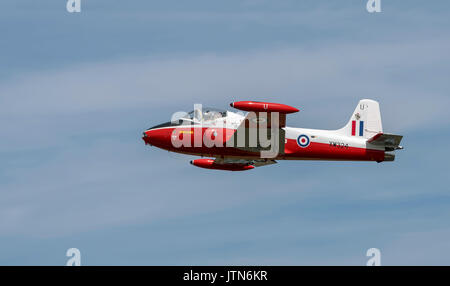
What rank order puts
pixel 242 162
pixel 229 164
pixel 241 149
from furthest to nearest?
pixel 229 164, pixel 242 162, pixel 241 149

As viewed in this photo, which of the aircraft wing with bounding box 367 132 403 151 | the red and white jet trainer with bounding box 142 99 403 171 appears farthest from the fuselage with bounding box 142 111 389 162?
the aircraft wing with bounding box 367 132 403 151

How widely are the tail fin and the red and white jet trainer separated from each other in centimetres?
6

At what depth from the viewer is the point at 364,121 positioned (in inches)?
2256

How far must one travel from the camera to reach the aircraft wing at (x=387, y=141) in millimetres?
55125

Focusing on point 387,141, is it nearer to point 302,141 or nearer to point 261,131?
point 302,141

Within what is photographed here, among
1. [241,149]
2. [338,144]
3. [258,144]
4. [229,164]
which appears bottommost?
[229,164]

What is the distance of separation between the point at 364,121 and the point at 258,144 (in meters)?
7.26

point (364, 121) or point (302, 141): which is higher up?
point (364, 121)

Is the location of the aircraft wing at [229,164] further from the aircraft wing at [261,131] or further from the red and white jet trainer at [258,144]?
the aircraft wing at [261,131]

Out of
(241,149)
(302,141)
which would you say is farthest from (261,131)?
(302,141)

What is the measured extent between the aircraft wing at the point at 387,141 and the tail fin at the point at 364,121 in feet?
3.89

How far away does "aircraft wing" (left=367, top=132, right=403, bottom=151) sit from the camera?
55125mm

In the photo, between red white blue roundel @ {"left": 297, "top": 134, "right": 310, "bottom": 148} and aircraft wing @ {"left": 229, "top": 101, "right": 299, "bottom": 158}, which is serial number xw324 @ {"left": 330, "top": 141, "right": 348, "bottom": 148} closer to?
red white blue roundel @ {"left": 297, "top": 134, "right": 310, "bottom": 148}

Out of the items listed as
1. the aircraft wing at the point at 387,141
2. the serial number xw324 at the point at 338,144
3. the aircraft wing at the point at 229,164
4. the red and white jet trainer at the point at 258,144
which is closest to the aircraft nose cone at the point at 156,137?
the red and white jet trainer at the point at 258,144
